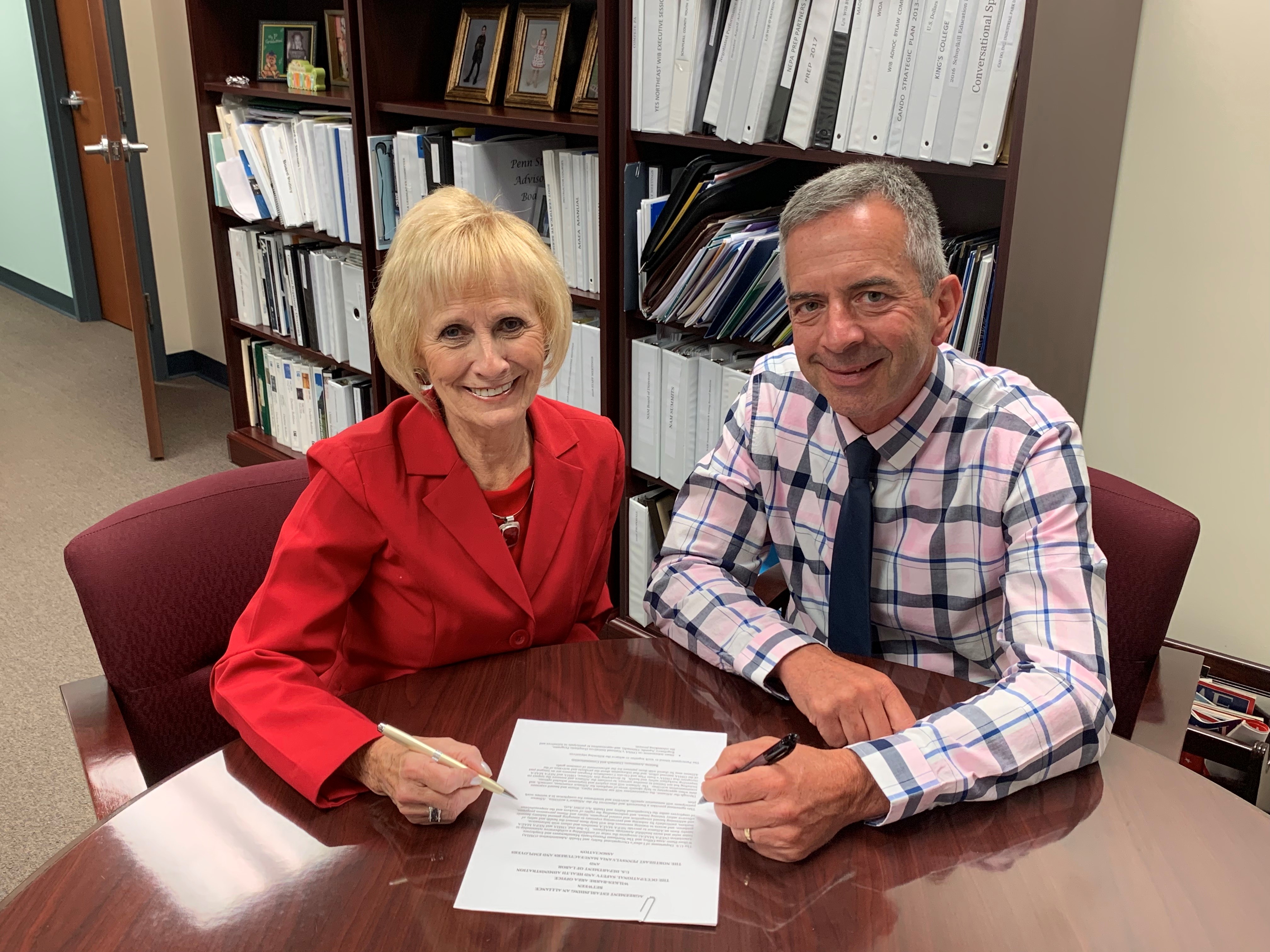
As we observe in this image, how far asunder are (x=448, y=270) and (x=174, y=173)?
3884 millimetres

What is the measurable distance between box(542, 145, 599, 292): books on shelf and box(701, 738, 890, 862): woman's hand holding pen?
166cm

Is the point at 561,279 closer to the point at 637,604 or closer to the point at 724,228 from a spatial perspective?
the point at 724,228

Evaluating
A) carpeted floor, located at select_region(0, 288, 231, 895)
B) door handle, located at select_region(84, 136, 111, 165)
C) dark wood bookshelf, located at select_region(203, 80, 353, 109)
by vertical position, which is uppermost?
dark wood bookshelf, located at select_region(203, 80, 353, 109)

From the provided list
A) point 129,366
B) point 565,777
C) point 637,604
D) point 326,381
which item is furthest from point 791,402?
point 129,366

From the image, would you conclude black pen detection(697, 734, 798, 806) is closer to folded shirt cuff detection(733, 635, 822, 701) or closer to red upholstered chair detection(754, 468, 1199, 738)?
folded shirt cuff detection(733, 635, 822, 701)

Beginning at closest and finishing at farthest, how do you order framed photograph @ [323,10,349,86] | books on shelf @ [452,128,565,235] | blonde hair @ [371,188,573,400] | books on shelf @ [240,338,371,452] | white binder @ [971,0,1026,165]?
blonde hair @ [371,188,573,400]
white binder @ [971,0,1026,165]
books on shelf @ [452,128,565,235]
framed photograph @ [323,10,349,86]
books on shelf @ [240,338,371,452]

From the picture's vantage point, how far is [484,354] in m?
1.35

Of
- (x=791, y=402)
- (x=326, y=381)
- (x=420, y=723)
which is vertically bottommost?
(x=326, y=381)

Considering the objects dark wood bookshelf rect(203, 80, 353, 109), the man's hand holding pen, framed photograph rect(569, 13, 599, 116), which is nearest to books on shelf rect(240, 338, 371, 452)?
dark wood bookshelf rect(203, 80, 353, 109)

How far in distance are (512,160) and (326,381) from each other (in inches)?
46.5

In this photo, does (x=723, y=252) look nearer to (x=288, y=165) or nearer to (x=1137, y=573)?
(x=1137, y=573)

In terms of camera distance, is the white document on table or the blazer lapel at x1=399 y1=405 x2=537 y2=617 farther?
the blazer lapel at x1=399 y1=405 x2=537 y2=617

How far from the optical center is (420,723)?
121cm

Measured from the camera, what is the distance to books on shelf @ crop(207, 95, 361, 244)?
10.2ft
